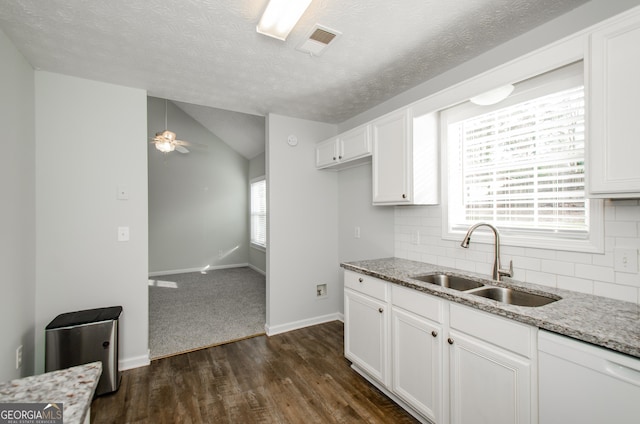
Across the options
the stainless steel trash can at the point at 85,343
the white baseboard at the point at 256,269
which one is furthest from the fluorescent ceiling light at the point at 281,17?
the white baseboard at the point at 256,269

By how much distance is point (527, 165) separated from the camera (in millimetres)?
1959

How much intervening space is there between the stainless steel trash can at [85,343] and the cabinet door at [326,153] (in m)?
2.50

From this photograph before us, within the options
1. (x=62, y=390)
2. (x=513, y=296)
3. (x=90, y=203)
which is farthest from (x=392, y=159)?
(x=90, y=203)

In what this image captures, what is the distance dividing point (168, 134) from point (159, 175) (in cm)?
225

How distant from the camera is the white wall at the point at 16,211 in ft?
6.09

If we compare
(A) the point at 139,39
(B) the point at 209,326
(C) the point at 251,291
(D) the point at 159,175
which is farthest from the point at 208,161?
(A) the point at 139,39

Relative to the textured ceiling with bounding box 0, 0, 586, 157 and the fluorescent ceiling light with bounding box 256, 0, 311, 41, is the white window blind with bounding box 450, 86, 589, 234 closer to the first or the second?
the textured ceiling with bounding box 0, 0, 586, 157

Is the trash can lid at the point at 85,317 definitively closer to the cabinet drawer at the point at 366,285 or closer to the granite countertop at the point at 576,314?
the cabinet drawer at the point at 366,285

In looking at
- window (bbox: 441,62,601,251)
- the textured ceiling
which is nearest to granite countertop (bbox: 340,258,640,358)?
window (bbox: 441,62,601,251)

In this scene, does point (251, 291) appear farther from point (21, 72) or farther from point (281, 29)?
point (281, 29)

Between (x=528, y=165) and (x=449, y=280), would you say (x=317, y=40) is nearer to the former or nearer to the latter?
(x=528, y=165)

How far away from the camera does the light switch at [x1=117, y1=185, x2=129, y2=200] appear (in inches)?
103

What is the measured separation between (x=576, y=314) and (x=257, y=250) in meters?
6.20

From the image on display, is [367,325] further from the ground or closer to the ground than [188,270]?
further from the ground
